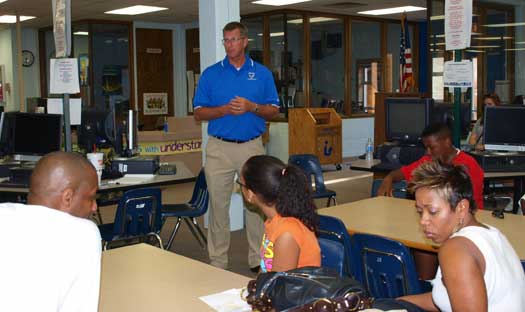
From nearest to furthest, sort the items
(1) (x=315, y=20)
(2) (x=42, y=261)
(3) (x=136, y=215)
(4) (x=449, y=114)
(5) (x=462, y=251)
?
(2) (x=42, y=261) → (5) (x=462, y=251) → (3) (x=136, y=215) → (4) (x=449, y=114) → (1) (x=315, y=20)

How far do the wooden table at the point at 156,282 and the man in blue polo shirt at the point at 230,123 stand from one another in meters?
2.13

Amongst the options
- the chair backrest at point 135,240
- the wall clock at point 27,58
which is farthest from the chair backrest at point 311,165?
the wall clock at point 27,58

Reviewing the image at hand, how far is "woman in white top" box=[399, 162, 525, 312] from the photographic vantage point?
2088 millimetres

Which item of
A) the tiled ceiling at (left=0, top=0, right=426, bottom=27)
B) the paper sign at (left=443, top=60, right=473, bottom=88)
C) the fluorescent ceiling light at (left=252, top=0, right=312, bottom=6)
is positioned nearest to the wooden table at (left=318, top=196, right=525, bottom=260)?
the paper sign at (left=443, top=60, right=473, bottom=88)

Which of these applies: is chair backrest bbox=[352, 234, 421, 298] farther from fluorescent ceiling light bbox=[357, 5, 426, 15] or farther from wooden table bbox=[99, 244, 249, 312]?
fluorescent ceiling light bbox=[357, 5, 426, 15]

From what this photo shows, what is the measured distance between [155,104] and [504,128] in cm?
1026

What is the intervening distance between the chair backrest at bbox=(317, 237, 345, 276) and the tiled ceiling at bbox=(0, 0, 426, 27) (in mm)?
8730

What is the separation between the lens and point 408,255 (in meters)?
2.81

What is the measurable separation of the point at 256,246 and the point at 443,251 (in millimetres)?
3220

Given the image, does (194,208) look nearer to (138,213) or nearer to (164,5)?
(138,213)

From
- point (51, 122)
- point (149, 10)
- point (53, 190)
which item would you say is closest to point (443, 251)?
point (53, 190)

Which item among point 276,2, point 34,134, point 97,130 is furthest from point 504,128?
point 276,2

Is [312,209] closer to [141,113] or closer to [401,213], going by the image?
[401,213]

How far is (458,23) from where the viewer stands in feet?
18.0
